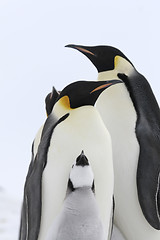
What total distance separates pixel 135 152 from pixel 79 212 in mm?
589

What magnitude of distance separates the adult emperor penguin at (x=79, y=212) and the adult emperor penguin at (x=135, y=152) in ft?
1.63

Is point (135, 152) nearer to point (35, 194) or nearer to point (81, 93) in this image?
point (81, 93)

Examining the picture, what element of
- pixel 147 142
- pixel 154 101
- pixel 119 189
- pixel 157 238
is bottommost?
pixel 157 238

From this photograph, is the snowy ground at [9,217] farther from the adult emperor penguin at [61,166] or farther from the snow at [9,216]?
the adult emperor penguin at [61,166]

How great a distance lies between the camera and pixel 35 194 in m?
1.92

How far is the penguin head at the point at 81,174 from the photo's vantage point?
1.73 metres

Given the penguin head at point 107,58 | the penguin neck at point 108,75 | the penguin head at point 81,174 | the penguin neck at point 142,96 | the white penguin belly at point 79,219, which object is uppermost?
the penguin head at point 107,58

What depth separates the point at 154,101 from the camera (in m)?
2.35

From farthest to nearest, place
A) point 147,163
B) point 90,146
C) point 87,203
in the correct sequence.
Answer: point 147,163
point 90,146
point 87,203

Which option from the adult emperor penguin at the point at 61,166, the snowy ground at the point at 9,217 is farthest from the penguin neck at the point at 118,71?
the snowy ground at the point at 9,217

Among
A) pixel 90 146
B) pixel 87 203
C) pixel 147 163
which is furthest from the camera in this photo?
pixel 147 163

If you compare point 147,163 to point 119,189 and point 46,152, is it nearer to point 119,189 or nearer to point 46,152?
point 119,189

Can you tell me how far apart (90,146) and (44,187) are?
0.74 feet

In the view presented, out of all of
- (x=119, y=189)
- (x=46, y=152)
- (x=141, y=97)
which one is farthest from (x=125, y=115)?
(x=46, y=152)
